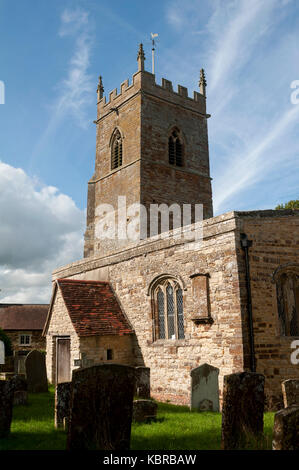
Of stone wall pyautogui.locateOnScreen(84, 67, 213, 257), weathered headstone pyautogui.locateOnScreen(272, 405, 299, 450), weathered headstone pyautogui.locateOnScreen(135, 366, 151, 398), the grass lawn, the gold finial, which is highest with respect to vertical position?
the gold finial

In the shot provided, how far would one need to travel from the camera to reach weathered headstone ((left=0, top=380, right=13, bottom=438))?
7.43 metres

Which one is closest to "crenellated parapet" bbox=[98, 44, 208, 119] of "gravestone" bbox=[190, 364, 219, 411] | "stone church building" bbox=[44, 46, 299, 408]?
"stone church building" bbox=[44, 46, 299, 408]

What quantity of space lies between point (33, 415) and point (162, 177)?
16.6 m

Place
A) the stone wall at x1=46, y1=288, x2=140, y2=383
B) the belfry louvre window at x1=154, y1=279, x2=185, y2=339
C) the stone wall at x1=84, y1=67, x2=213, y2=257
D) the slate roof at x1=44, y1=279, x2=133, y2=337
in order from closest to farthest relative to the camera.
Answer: the belfry louvre window at x1=154, y1=279, x2=185, y2=339, the stone wall at x1=46, y1=288, x2=140, y2=383, the slate roof at x1=44, y1=279, x2=133, y2=337, the stone wall at x1=84, y1=67, x2=213, y2=257

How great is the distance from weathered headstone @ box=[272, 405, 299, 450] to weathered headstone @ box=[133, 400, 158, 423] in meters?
4.27

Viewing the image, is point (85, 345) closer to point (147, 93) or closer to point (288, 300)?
point (288, 300)

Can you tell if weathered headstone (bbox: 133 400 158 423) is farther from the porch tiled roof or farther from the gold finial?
the gold finial

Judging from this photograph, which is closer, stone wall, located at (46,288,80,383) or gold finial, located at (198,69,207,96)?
stone wall, located at (46,288,80,383)

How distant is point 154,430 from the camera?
7.81 metres

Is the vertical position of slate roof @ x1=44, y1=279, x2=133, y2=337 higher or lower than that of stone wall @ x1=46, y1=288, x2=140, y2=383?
higher

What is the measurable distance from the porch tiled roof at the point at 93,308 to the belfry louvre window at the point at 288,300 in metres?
5.71

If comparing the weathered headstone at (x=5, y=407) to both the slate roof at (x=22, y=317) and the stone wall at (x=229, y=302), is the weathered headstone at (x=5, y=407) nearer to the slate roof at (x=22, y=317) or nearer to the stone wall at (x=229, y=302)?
the stone wall at (x=229, y=302)

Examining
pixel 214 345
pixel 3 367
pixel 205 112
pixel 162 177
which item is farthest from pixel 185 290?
pixel 205 112

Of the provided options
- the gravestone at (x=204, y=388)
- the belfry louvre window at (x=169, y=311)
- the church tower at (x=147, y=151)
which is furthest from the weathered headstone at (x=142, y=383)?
the church tower at (x=147, y=151)
